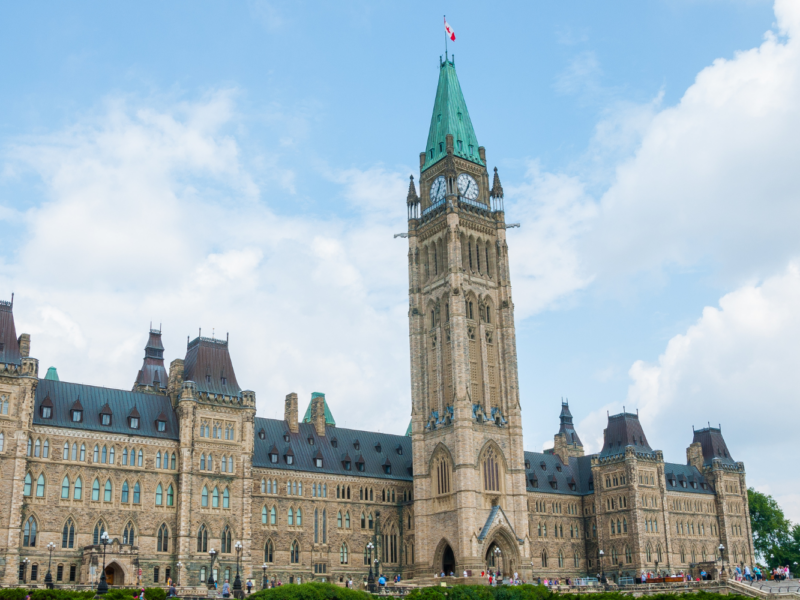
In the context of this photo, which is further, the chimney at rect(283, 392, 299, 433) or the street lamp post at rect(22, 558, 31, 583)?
the chimney at rect(283, 392, 299, 433)

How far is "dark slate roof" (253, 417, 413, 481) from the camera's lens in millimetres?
91875

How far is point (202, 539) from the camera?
255ft

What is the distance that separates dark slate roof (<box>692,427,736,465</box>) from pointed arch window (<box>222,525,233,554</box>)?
74566mm

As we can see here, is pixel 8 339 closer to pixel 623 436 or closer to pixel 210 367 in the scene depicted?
pixel 210 367

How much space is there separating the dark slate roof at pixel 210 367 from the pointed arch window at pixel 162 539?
12586 mm

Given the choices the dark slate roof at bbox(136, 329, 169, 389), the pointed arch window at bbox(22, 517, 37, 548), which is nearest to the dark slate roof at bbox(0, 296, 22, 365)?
the pointed arch window at bbox(22, 517, 37, 548)

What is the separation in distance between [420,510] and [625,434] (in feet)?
109

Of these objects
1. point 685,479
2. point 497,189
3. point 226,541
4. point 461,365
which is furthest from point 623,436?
point 226,541

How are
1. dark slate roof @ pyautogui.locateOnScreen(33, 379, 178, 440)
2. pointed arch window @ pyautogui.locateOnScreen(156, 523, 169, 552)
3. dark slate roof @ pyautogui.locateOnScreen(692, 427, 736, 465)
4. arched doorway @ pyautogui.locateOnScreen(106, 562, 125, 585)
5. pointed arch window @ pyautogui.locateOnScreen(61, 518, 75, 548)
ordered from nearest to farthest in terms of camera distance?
arched doorway @ pyautogui.locateOnScreen(106, 562, 125, 585)
pointed arch window @ pyautogui.locateOnScreen(61, 518, 75, 548)
dark slate roof @ pyautogui.locateOnScreen(33, 379, 178, 440)
pointed arch window @ pyautogui.locateOnScreen(156, 523, 169, 552)
dark slate roof @ pyautogui.locateOnScreen(692, 427, 736, 465)

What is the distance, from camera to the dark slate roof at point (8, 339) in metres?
72.2

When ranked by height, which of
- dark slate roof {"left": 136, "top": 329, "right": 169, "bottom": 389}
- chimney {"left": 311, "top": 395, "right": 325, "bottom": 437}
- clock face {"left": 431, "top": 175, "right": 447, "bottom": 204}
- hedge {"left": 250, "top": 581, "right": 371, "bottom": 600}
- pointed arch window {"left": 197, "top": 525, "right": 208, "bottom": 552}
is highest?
clock face {"left": 431, "top": 175, "right": 447, "bottom": 204}

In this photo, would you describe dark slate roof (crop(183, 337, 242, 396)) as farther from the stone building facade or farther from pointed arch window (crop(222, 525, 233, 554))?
pointed arch window (crop(222, 525, 233, 554))

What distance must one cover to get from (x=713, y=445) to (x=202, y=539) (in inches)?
3108

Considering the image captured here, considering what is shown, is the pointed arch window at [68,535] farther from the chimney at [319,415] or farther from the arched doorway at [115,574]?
the chimney at [319,415]
